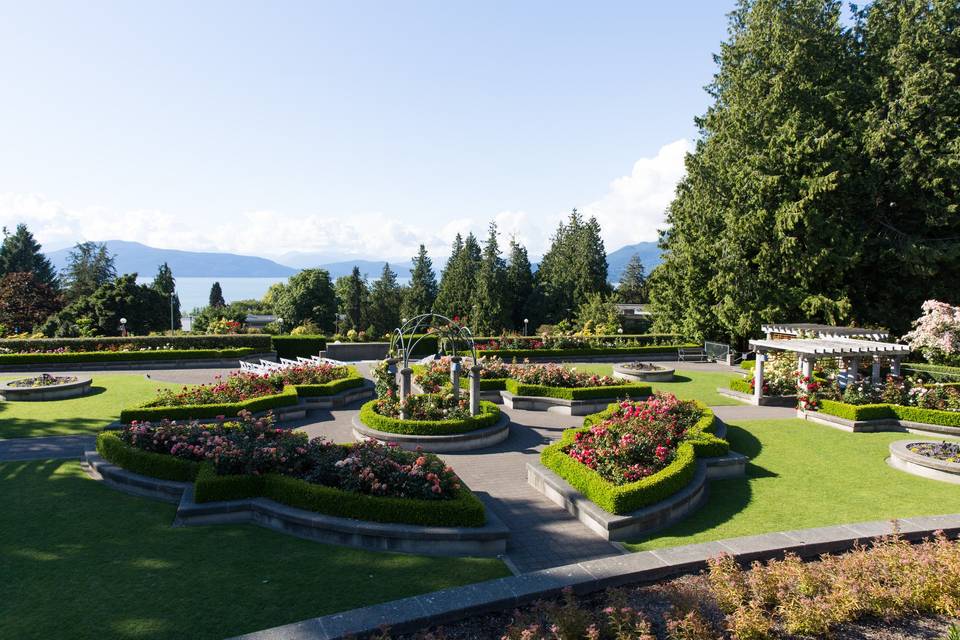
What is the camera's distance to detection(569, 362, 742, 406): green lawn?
2172 cm

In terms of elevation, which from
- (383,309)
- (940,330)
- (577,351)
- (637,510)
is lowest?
(637,510)

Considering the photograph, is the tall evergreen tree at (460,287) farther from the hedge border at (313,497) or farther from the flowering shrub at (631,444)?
the hedge border at (313,497)

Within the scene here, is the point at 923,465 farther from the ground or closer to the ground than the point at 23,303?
closer to the ground

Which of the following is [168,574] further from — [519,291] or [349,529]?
[519,291]

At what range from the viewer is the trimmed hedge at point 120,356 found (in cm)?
2603

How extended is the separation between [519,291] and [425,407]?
155ft

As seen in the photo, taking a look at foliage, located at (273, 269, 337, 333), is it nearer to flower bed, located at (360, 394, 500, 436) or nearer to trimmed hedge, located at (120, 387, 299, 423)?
trimmed hedge, located at (120, 387, 299, 423)

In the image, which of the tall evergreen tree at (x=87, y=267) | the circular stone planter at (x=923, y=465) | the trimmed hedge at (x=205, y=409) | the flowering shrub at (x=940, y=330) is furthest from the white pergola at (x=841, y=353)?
the tall evergreen tree at (x=87, y=267)

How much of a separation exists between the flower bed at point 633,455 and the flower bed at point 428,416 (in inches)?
Answer: 111

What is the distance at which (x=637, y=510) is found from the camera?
375 inches

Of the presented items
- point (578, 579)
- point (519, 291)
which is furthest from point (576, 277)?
point (578, 579)

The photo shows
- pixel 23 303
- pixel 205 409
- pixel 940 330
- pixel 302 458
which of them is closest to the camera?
pixel 302 458

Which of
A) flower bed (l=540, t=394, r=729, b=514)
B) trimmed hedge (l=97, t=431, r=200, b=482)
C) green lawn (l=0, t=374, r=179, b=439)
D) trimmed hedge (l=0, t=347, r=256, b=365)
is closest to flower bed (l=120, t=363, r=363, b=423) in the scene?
green lawn (l=0, t=374, r=179, b=439)

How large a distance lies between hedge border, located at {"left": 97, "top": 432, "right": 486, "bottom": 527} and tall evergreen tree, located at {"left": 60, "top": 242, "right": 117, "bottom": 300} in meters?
65.0
